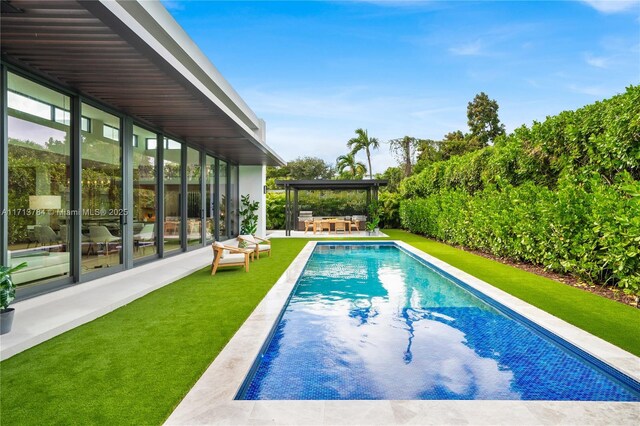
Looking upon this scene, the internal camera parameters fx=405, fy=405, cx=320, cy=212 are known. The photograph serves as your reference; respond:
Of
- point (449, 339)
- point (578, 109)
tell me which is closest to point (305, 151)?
point (578, 109)

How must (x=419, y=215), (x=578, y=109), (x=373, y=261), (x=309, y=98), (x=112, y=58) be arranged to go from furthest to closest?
(x=309, y=98), (x=419, y=215), (x=373, y=261), (x=578, y=109), (x=112, y=58)

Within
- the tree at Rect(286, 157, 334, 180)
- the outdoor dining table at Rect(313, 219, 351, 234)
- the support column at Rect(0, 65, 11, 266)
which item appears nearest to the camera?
the support column at Rect(0, 65, 11, 266)

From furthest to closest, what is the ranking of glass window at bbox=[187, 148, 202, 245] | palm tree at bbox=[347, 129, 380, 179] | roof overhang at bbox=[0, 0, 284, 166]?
palm tree at bbox=[347, 129, 380, 179], glass window at bbox=[187, 148, 202, 245], roof overhang at bbox=[0, 0, 284, 166]

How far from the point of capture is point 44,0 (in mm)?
3621

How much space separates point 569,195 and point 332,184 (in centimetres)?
1380

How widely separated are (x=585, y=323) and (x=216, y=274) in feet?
20.8

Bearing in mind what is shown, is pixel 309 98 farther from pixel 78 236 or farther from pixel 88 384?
pixel 88 384

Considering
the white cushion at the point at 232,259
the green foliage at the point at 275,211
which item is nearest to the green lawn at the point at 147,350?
the white cushion at the point at 232,259

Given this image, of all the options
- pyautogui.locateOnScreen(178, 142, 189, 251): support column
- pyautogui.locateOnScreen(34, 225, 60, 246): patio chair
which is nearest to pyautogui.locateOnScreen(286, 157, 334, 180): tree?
pyautogui.locateOnScreen(178, 142, 189, 251): support column

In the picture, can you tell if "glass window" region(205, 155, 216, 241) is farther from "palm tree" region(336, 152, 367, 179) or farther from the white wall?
"palm tree" region(336, 152, 367, 179)

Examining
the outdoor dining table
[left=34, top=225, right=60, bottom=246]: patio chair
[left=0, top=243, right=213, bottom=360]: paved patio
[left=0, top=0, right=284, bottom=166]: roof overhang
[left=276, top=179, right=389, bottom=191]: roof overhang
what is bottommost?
[left=0, top=243, right=213, bottom=360]: paved patio

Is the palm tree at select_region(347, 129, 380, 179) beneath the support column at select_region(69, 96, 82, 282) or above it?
above

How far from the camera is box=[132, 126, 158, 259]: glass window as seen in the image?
27.8ft

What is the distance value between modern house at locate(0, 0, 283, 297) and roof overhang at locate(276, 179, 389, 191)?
8.97m
